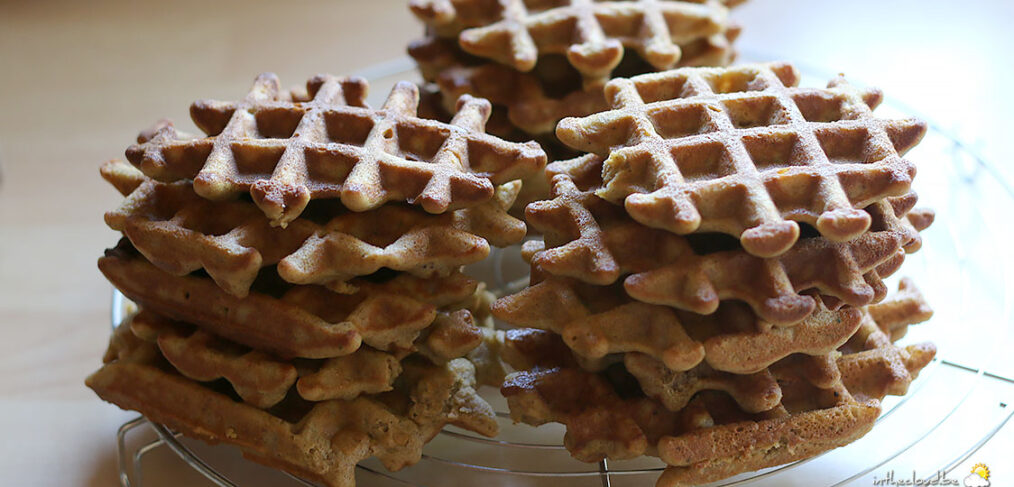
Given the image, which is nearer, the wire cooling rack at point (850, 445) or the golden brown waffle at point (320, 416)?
the golden brown waffle at point (320, 416)

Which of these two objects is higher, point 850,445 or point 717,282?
point 717,282

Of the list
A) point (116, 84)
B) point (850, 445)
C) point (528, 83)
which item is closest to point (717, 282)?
point (850, 445)

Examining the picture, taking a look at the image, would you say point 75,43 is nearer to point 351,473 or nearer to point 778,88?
point 351,473

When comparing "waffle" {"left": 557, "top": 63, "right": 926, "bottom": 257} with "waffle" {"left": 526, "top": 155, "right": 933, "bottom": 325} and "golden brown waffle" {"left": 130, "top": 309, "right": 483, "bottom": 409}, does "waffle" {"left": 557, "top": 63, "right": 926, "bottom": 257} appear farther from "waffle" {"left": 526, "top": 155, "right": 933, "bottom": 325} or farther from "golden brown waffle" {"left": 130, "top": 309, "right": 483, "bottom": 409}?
"golden brown waffle" {"left": 130, "top": 309, "right": 483, "bottom": 409}

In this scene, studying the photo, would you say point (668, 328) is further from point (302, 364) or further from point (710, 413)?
point (302, 364)

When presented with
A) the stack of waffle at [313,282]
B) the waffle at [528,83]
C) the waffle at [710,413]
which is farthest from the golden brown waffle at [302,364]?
the waffle at [528,83]

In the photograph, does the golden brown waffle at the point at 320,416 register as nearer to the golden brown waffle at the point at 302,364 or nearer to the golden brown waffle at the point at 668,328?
the golden brown waffle at the point at 302,364

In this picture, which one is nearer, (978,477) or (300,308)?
(300,308)
